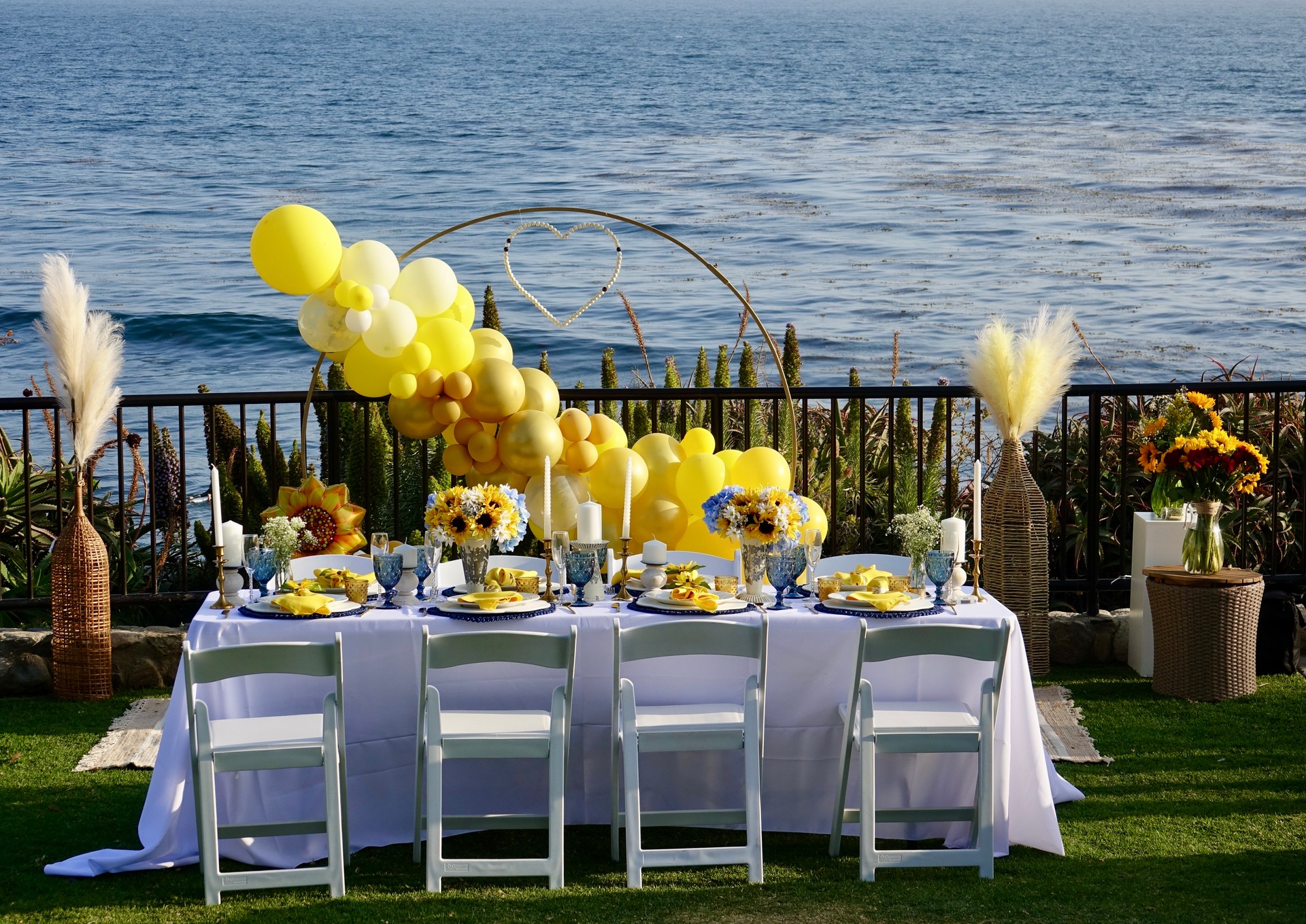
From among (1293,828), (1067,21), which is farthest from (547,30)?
(1293,828)

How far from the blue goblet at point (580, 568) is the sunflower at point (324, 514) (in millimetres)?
1396

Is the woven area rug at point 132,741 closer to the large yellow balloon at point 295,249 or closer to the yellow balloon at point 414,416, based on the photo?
the yellow balloon at point 414,416

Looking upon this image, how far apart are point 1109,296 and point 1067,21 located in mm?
29358

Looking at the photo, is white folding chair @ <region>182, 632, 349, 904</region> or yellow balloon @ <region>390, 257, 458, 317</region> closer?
white folding chair @ <region>182, 632, 349, 904</region>

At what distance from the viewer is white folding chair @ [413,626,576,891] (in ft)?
11.9

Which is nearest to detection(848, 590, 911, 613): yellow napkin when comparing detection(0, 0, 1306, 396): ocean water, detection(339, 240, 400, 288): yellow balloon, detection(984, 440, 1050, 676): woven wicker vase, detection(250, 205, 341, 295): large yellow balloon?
detection(984, 440, 1050, 676): woven wicker vase

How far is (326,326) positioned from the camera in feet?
17.5

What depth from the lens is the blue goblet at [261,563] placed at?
4.20 m

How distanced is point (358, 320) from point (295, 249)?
35cm

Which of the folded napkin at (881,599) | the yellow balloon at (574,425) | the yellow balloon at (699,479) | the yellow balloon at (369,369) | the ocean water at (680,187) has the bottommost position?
the folded napkin at (881,599)

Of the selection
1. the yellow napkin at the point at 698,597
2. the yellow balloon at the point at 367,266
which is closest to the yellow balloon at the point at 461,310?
the yellow balloon at the point at 367,266

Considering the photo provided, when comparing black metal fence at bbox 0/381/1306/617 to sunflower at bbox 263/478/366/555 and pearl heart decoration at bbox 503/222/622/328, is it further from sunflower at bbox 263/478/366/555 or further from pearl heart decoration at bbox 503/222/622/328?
sunflower at bbox 263/478/366/555

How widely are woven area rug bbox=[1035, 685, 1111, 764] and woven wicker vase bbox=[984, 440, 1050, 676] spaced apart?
22 cm

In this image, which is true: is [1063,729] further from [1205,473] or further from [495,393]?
[495,393]
